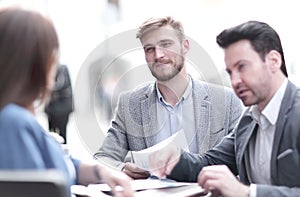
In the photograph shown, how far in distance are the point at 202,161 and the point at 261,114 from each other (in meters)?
Result: 0.31

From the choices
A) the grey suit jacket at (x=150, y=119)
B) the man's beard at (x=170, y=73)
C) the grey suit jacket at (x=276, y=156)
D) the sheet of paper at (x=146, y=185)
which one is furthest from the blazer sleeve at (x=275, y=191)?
the man's beard at (x=170, y=73)

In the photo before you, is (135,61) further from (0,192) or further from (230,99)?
(0,192)

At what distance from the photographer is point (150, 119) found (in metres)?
2.06

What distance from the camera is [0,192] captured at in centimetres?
90

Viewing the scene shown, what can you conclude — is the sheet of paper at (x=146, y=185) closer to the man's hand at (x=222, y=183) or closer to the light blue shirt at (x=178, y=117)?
the man's hand at (x=222, y=183)

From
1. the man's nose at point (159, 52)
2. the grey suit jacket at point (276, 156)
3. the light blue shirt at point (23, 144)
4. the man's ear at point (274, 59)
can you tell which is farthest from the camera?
the man's nose at point (159, 52)

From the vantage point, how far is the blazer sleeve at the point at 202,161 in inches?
64.7

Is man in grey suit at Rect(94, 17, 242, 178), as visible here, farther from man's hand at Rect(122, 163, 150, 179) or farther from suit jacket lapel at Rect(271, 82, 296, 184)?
suit jacket lapel at Rect(271, 82, 296, 184)

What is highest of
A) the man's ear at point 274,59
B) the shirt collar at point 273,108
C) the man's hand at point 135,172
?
the man's ear at point 274,59

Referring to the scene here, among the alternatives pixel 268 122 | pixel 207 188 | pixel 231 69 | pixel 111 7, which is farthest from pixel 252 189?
pixel 111 7

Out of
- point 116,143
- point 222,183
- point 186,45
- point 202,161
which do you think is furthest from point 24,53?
point 186,45

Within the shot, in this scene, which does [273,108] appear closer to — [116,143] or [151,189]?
[151,189]

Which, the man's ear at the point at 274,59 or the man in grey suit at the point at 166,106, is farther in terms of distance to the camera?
the man in grey suit at the point at 166,106

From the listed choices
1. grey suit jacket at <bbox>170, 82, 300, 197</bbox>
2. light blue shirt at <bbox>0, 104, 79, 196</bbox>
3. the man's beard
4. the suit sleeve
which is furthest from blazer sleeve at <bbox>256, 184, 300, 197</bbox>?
the man's beard
